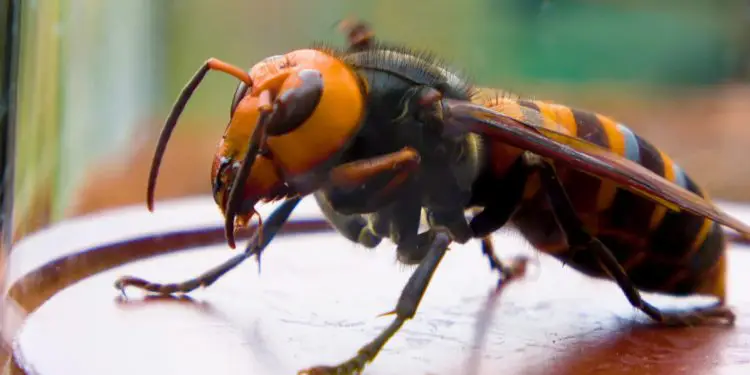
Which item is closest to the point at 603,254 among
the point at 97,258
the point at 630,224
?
the point at 630,224

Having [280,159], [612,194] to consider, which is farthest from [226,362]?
[612,194]

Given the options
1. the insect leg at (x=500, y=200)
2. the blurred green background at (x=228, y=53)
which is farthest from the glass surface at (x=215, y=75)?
the insect leg at (x=500, y=200)

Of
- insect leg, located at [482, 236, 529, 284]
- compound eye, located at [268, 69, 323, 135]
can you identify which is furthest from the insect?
insect leg, located at [482, 236, 529, 284]

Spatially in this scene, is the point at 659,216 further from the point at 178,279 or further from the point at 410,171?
the point at 178,279

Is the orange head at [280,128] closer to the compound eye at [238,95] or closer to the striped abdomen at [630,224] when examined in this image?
the compound eye at [238,95]

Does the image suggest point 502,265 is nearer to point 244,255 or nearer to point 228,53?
point 244,255

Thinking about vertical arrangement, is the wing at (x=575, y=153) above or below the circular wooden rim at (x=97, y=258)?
above

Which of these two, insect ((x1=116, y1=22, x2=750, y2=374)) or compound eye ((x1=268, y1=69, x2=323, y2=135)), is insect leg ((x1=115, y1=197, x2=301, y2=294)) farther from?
compound eye ((x1=268, y1=69, x2=323, y2=135))
